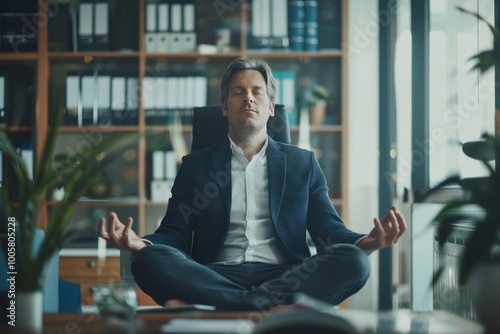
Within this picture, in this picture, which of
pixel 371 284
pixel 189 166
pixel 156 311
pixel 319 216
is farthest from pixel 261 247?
pixel 371 284

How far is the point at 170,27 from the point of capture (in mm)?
3740

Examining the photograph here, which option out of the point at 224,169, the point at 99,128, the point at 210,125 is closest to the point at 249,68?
the point at 210,125

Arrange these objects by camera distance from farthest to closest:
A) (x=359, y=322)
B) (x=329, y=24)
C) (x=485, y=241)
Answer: (x=329, y=24) → (x=359, y=322) → (x=485, y=241)

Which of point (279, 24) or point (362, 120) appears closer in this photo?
point (279, 24)

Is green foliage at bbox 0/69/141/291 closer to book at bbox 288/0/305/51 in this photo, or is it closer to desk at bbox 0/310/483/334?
desk at bbox 0/310/483/334

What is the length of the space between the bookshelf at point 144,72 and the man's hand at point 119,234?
169cm

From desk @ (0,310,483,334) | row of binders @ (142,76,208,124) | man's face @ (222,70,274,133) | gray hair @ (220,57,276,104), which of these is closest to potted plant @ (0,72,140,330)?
desk @ (0,310,483,334)

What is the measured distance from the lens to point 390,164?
3.47m

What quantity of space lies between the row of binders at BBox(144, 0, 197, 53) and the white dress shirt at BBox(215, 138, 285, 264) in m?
1.42

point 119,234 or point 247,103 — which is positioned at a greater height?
point 247,103

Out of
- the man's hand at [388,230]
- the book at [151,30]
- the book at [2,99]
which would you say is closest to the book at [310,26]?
the book at [151,30]

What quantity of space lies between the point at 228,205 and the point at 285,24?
1.65 m

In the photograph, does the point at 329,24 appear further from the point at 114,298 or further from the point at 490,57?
the point at 114,298

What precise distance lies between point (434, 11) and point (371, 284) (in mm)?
1533
